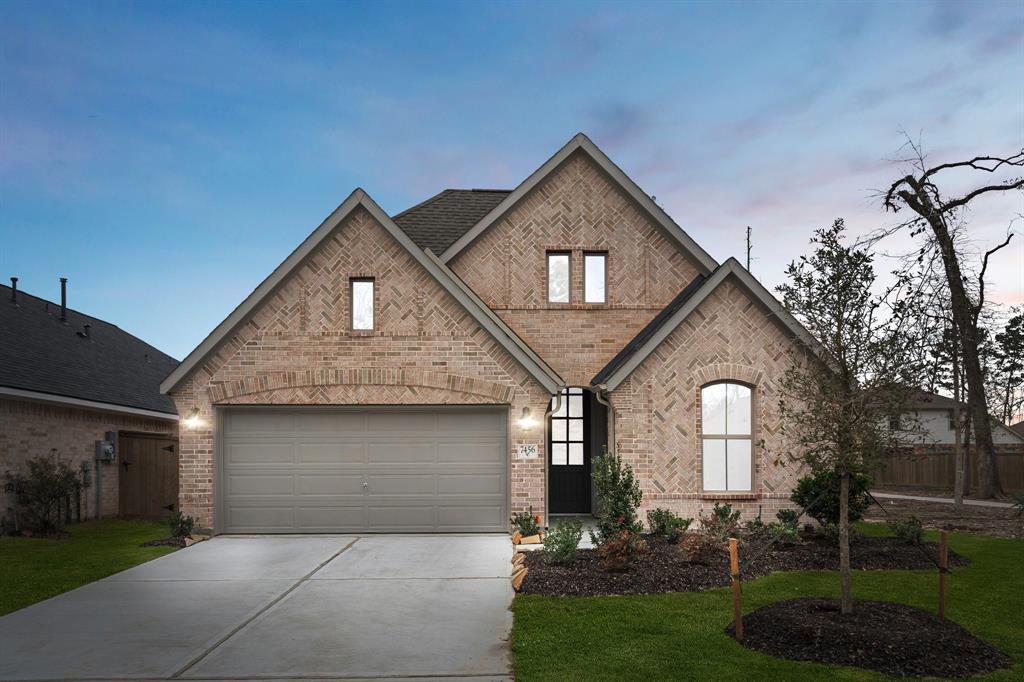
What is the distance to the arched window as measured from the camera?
1514 cm

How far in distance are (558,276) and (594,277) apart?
860 mm

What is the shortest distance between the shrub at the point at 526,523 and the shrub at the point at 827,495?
4.84 meters

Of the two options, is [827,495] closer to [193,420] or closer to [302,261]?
[302,261]

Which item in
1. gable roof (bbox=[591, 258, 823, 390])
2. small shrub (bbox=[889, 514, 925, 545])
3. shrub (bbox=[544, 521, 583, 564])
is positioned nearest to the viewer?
shrub (bbox=[544, 521, 583, 564])

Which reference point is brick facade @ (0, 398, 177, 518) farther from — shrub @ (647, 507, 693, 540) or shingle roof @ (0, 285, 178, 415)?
shrub @ (647, 507, 693, 540)

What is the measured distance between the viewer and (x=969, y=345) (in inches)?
995

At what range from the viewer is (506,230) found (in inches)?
699

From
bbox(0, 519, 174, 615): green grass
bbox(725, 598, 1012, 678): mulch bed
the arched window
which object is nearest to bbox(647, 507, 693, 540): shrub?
the arched window

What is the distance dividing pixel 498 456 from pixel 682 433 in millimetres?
3745

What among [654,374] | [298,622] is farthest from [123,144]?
[298,622]

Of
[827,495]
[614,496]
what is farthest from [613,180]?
[827,495]

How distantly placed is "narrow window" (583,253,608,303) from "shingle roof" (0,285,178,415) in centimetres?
1303

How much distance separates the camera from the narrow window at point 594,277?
17797 mm

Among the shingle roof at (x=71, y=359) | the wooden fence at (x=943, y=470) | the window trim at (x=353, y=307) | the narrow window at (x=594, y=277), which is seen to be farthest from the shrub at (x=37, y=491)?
the wooden fence at (x=943, y=470)
